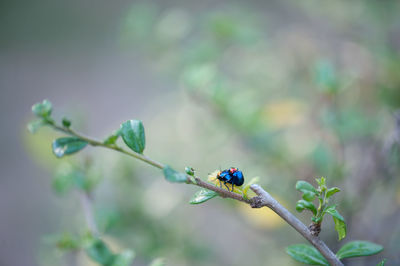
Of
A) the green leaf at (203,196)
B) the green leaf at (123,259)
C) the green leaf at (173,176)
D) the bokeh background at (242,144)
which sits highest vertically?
the bokeh background at (242,144)

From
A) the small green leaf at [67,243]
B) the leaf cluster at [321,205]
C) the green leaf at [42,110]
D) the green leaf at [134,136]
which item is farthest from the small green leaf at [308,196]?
the small green leaf at [67,243]

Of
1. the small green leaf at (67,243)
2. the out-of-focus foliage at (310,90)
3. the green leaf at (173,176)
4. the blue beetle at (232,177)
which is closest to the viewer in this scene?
the green leaf at (173,176)

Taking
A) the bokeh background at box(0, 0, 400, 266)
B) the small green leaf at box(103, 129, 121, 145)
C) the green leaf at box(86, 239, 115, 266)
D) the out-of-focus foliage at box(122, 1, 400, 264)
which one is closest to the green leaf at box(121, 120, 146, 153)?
the small green leaf at box(103, 129, 121, 145)

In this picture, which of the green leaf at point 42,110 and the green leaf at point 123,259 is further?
the green leaf at point 123,259

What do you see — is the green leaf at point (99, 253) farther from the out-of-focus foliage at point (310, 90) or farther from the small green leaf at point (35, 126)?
the out-of-focus foliage at point (310, 90)

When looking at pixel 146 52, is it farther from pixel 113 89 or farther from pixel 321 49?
pixel 113 89

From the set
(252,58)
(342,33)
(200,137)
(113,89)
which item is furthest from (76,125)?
(113,89)

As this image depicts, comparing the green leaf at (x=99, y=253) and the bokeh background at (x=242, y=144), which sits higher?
the bokeh background at (x=242, y=144)
